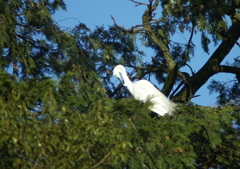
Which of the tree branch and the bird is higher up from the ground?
the tree branch

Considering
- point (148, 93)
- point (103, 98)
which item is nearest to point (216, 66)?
point (148, 93)

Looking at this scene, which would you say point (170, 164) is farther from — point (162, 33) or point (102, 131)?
point (162, 33)

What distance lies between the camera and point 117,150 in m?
3.35

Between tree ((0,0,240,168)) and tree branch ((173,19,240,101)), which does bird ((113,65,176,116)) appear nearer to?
tree ((0,0,240,168))

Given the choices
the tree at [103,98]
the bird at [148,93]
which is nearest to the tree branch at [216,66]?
the tree at [103,98]

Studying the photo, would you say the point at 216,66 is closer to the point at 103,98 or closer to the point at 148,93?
the point at 148,93

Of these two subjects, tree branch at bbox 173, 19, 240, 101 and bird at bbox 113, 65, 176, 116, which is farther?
tree branch at bbox 173, 19, 240, 101

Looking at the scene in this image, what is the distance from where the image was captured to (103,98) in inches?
177

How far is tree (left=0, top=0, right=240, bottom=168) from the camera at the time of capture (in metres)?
3.34

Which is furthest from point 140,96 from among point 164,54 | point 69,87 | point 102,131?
point 102,131

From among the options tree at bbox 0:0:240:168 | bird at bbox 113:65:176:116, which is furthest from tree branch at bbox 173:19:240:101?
bird at bbox 113:65:176:116

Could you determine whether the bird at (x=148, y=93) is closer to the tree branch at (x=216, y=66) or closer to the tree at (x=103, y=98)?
the tree at (x=103, y=98)

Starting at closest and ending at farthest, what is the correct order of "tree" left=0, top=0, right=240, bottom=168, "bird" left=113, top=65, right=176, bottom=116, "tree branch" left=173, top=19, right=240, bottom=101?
"tree" left=0, top=0, right=240, bottom=168, "bird" left=113, top=65, right=176, bottom=116, "tree branch" left=173, top=19, right=240, bottom=101

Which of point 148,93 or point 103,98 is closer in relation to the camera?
point 103,98
